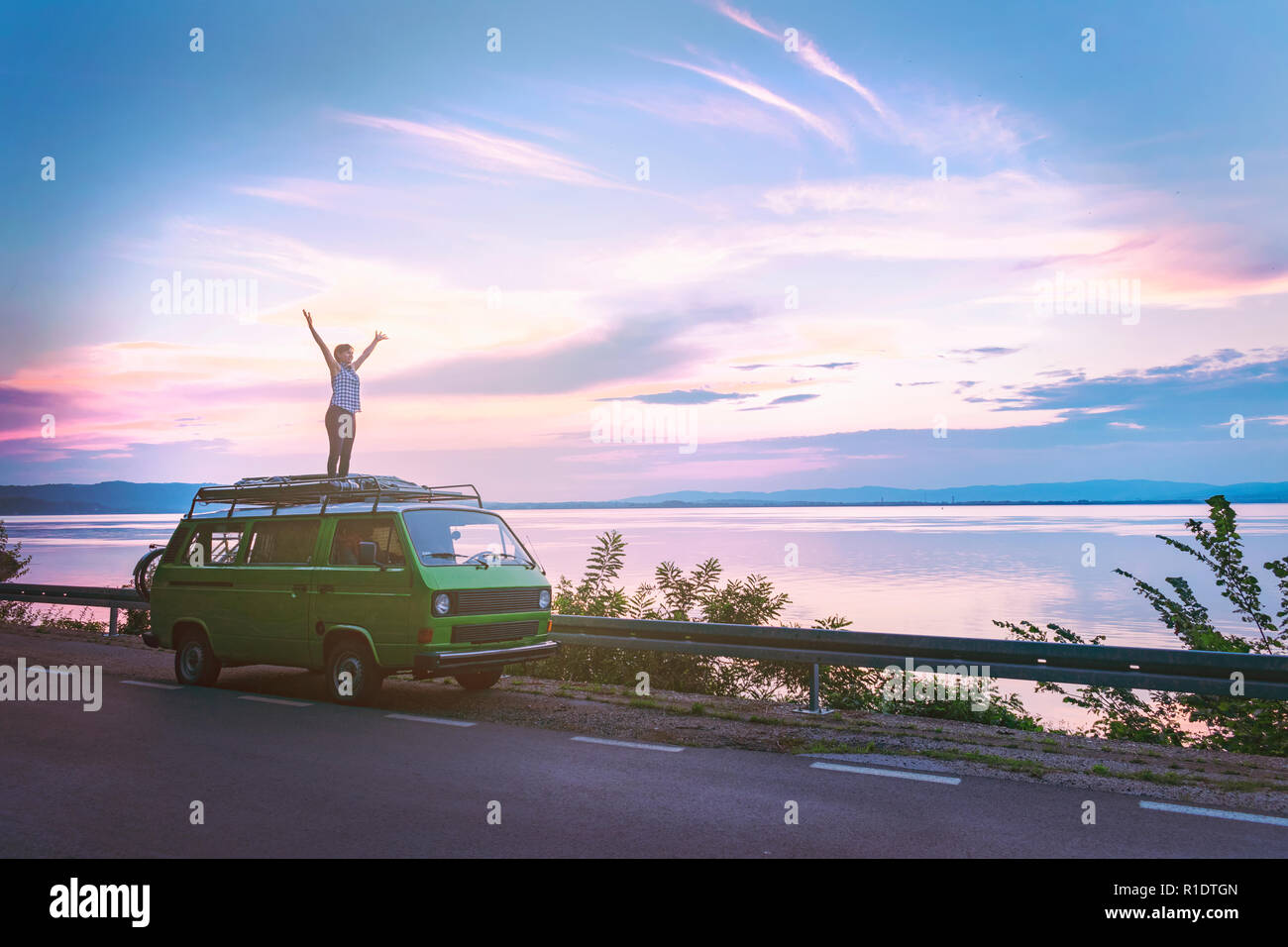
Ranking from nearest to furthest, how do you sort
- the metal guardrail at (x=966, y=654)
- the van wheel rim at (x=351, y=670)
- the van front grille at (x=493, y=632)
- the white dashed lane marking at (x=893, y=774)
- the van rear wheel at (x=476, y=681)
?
the white dashed lane marking at (x=893, y=774)
the metal guardrail at (x=966, y=654)
the van front grille at (x=493, y=632)
the van wheel rim at (x=351, y=670)
the van rear wheel at (x=476, y=681)

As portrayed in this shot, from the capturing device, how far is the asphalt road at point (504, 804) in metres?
5.77

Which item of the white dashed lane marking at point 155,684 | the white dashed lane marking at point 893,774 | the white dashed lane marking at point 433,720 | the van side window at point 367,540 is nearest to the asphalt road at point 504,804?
the white dashed lane marking at point 893,774

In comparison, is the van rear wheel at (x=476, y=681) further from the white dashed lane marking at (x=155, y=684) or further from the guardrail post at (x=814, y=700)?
the guardrail post at (x=814, y=700)

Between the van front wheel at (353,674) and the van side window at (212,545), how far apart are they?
2.20m

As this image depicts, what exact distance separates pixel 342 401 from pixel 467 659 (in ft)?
18.0

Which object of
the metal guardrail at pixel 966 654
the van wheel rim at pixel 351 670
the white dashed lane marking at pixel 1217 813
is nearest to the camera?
the white dashed lane marking at pixel 1217 813

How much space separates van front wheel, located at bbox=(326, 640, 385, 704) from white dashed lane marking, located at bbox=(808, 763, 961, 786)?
195 inches

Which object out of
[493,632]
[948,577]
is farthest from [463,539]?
[948,577]

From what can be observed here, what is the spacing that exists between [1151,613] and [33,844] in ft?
96.8

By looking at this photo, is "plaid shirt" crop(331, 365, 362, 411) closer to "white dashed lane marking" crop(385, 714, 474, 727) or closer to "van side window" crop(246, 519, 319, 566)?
"van side window" crop(246, 519, 319, 566)

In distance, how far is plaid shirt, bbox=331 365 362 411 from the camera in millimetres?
14047

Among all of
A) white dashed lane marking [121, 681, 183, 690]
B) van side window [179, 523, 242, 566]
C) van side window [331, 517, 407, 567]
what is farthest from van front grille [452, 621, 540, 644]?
white dashed lane marking [121, 681, 183, 690]
